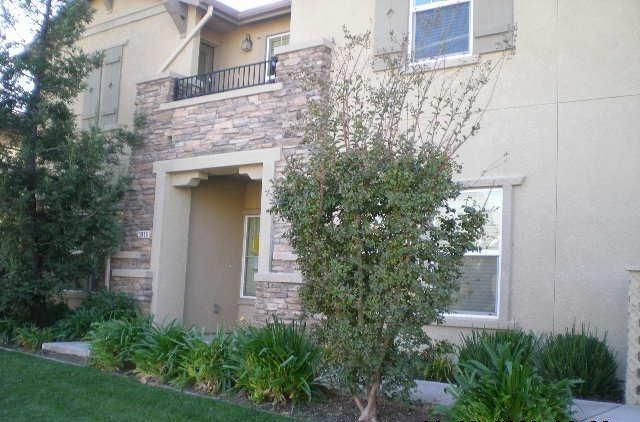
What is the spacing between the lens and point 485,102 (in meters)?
9.44

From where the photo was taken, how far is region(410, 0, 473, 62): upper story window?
972cm

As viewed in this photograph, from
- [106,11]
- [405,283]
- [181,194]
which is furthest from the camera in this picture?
[106,11]

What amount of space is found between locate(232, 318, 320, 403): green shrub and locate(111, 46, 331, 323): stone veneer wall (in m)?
2.13

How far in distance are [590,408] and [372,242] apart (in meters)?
2.82

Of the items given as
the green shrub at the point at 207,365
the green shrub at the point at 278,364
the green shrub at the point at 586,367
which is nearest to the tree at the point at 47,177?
the green shrub at the point at 207,365

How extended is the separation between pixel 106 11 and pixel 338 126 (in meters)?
10.4

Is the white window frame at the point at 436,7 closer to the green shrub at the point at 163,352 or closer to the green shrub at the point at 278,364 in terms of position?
the green shrub at the point at 278,364

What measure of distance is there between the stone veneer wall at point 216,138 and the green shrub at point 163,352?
183 cm

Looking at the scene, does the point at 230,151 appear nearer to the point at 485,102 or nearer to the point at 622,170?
the point at 485,102

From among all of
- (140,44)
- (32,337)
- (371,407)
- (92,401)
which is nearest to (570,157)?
(371,407)

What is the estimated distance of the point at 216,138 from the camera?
12102mm

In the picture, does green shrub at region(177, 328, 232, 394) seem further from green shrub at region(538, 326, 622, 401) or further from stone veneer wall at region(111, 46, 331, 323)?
green shrub at region(538, 326, 622, 401)

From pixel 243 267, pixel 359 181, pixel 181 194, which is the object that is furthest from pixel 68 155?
pixel 359 181

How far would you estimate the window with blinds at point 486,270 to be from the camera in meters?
9.09
